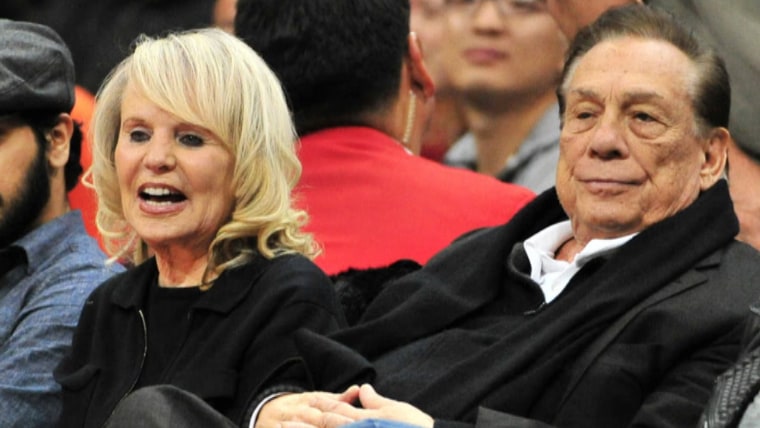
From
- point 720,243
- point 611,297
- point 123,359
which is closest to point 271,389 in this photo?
point 123,359

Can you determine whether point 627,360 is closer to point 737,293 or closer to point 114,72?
point 737,293

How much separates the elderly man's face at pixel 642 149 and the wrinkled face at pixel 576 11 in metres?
1.05

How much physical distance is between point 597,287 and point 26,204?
1.79m

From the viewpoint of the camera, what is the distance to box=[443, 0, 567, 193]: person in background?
5.84m

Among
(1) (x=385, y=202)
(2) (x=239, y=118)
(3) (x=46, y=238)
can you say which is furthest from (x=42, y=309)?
(1) (x=385, y=202)

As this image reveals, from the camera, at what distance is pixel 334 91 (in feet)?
16.5

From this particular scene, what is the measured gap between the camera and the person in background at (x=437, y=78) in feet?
20.8

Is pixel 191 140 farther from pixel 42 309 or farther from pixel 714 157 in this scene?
pixel 714 157

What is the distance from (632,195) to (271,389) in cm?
89

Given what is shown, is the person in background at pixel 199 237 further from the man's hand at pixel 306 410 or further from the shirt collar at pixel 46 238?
the shirt collar at pixel 46 238

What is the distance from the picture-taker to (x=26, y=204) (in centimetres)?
490

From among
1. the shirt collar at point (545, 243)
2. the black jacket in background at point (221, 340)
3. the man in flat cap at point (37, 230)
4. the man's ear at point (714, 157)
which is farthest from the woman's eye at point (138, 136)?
the man's ear at point (714, 157)

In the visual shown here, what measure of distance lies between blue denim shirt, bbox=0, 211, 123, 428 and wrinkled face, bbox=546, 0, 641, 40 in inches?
56.2

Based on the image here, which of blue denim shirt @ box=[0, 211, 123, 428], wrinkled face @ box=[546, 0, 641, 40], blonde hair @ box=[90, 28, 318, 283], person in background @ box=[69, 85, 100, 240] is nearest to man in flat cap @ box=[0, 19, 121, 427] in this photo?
blue denim shirt @ box=[0, 211, 123, 428]
